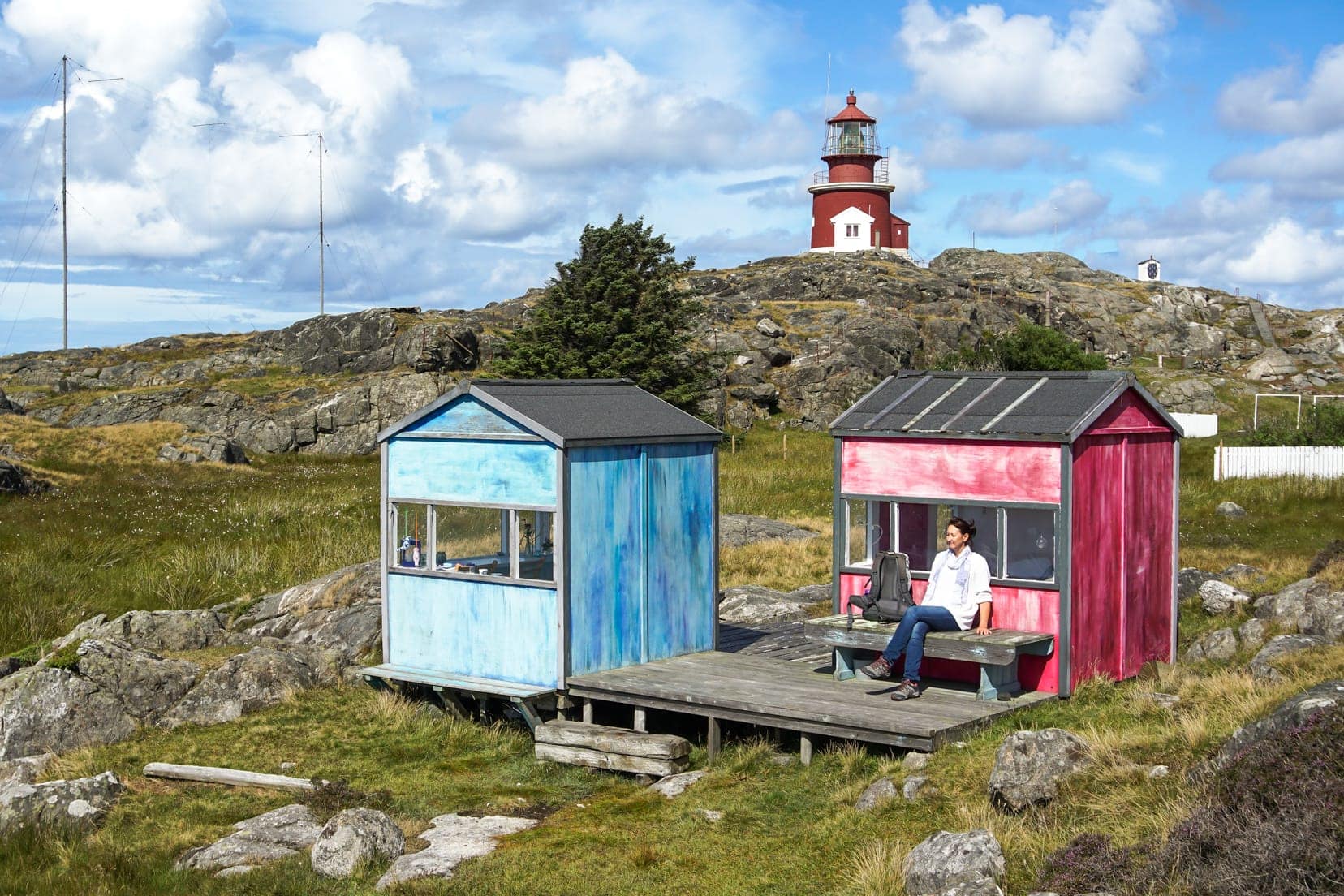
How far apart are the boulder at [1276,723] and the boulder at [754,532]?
57.4 feet

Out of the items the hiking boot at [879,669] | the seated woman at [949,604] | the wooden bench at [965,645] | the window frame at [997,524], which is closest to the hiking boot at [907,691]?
the seated woman at [949,604]

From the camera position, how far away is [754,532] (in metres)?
28.4

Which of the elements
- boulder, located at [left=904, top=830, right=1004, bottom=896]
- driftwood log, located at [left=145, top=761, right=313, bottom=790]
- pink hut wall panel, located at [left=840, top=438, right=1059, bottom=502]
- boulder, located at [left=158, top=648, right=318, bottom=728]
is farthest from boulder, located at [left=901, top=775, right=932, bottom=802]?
boulder, located at [left=158, top=648, right=318, bottom=728]

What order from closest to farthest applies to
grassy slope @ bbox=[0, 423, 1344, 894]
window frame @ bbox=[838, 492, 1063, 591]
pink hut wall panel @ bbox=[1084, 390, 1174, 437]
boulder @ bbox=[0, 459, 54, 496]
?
grassy slope @ bbox=[0, 423, 1344, 894] → window frame @ bbox=[838, 492, 1063, 591] → pink hut wall panel @ bbox=[1084, 390, 1174, 437] → boulder @ bbox=[0, 459, 54, 496]

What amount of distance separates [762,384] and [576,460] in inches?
1754

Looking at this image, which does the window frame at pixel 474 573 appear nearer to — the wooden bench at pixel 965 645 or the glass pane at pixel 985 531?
the wooden bench at pixel 965 645

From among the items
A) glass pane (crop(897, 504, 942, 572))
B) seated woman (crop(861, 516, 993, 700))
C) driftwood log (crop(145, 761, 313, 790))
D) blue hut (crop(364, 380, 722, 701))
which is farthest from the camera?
glass pane (crop(897, 504, 942, 572))

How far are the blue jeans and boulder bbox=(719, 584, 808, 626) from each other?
5954 millimetres

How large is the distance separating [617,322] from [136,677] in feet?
104

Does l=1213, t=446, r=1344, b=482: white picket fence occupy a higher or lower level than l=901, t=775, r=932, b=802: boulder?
higher

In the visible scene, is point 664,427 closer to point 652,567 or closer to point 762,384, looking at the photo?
point 652,567

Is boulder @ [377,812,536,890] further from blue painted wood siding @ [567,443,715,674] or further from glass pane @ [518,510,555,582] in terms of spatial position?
glass pane @ [518,510,555,582]

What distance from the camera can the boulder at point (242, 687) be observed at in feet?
51.9

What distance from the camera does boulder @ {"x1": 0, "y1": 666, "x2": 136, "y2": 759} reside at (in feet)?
49.2
